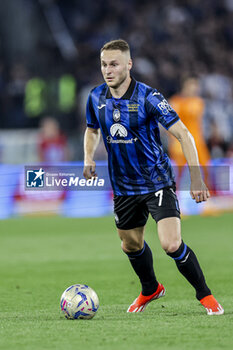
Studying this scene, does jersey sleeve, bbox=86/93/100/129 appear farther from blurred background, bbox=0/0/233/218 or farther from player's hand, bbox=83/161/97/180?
blurred background, bbox=0/0/233/218

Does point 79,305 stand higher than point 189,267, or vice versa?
point 189,267

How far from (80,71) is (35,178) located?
1389 centimetres

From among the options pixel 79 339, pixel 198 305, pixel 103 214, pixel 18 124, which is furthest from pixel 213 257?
pixel 18 124

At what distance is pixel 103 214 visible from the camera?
47.6 feet

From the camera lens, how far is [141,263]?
5.75m

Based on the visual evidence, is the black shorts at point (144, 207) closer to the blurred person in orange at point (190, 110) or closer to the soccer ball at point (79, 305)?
the soccer ball at point (79, 305)

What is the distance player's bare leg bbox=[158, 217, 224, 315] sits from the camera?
5.20 metres

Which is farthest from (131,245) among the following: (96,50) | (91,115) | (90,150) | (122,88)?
(96,50)

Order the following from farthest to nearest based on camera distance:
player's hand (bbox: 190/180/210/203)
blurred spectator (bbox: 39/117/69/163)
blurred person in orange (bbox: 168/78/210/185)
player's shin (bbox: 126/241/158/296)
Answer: blurred spectator (bbox: 39/117/69/163)
blurred person in orange (bbox: 168/78/210/185)
player's shin (bbox: 126/241/158/296)
player's hand (bbox: 190/180/210/203)

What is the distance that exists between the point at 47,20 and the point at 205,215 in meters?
8.60

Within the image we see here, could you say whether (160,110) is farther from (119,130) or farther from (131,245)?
(131,245)

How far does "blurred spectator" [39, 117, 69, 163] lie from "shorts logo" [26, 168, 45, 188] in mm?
9867

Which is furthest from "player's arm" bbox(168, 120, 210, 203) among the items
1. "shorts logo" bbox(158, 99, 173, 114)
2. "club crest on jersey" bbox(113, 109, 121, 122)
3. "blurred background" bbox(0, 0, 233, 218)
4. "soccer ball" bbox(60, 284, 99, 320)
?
"blurred background" bbox(0, 0, 233, 218)

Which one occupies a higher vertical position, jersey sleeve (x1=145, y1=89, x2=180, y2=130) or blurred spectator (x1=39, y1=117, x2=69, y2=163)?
jersey sleeve (x1=145, y1=89, x2=180, y2=130)
